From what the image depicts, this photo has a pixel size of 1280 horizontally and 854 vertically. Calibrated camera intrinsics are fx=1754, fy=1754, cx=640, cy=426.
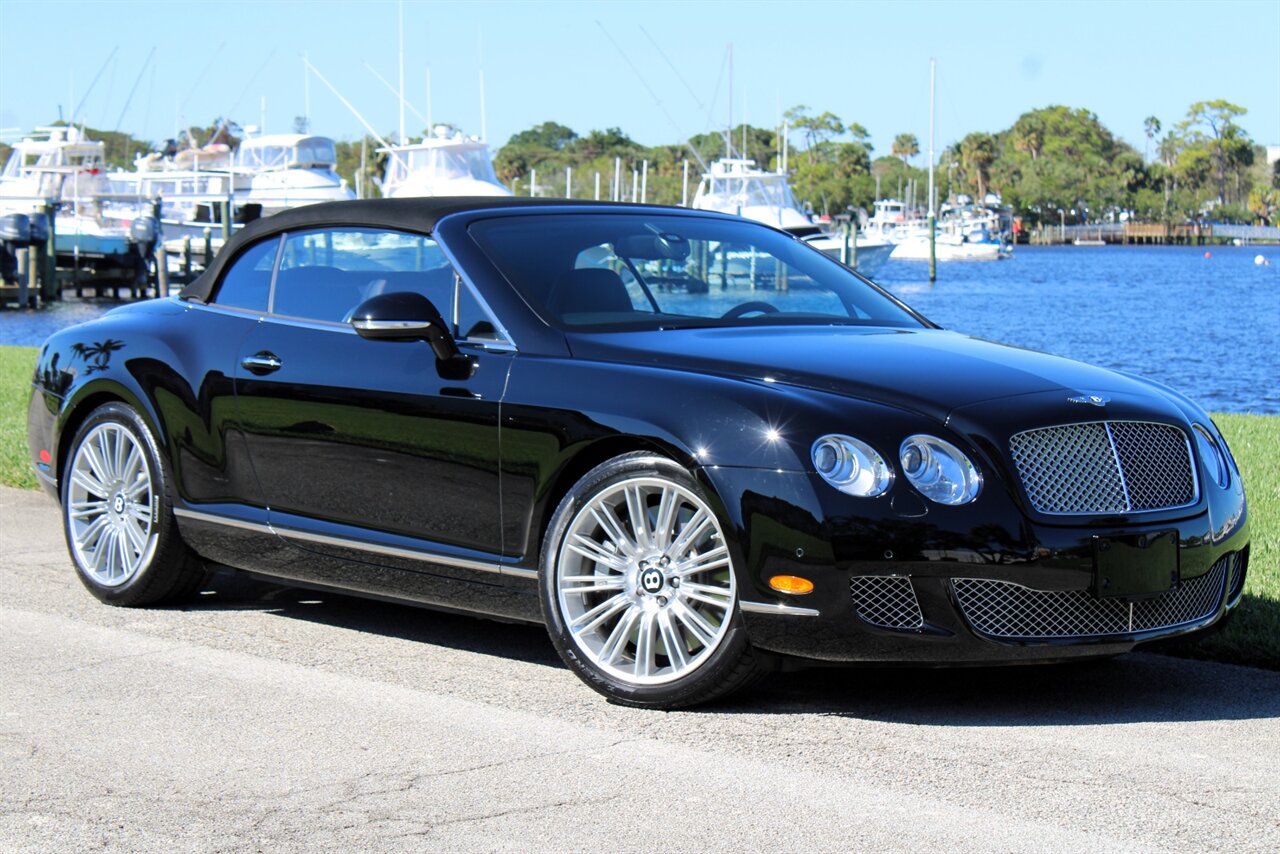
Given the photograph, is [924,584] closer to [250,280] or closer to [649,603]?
[649,603]

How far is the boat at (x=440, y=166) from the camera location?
55500 mm

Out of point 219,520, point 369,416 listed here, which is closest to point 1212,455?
point 369,416

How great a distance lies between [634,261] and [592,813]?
246 centimetres

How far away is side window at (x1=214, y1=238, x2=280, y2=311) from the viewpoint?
6598 mm

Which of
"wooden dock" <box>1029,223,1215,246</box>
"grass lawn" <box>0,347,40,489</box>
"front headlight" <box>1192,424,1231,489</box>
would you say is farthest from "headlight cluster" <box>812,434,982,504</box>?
"wooden dock" <box>1029,223,1215,246</box>

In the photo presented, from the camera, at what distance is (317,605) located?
696 centimetres

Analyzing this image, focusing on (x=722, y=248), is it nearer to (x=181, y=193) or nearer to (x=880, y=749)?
(x=880, y=749)

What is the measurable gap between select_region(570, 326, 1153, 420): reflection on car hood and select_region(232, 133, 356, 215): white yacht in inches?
2192

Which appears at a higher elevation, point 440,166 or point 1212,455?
point 440,166

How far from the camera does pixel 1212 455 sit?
18.0 ft

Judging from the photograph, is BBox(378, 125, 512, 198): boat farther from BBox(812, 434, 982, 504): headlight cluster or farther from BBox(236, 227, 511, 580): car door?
BBox(812, 434, 982, 504): headlight cluster

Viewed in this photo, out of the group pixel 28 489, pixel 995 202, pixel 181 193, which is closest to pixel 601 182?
pixel 995 202

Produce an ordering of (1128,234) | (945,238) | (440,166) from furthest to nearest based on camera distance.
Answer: (1128,234)
(945,238)
(440,166)

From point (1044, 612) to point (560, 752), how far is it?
140 centimetres
